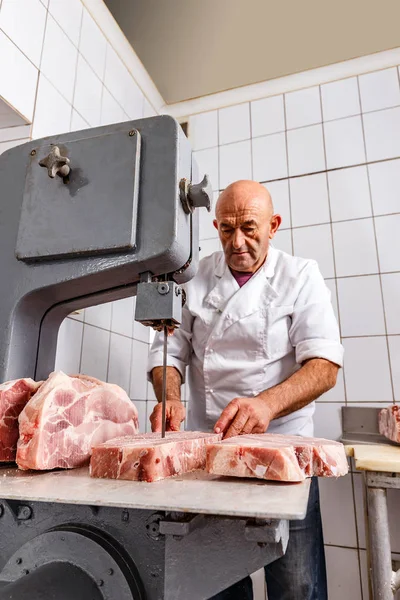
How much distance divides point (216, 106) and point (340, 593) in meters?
3.04

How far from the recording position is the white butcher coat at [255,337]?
1.76 m

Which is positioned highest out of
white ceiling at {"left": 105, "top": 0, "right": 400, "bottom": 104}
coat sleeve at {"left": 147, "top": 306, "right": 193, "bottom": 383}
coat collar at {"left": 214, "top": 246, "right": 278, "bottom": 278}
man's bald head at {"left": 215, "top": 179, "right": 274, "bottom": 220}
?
white ceiling at {"left": 105, "top": 0, "right": 400, "bottom": 104}

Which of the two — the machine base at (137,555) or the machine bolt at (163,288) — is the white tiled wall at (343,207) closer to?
the machine bolt at (163,288)

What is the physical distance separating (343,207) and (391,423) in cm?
129

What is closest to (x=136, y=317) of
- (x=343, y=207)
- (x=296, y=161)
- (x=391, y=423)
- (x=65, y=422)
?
(x=65, y=422)

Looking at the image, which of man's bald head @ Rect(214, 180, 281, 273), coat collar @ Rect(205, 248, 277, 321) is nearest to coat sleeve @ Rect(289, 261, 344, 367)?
coat collar @ Rect(205, 248, 277, 321)

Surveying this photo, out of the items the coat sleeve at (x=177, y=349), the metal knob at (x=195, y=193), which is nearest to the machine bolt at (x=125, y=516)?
the metal knob at (x=195, y=193)

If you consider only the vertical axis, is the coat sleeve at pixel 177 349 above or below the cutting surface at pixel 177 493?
above

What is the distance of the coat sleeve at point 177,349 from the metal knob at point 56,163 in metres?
1.01

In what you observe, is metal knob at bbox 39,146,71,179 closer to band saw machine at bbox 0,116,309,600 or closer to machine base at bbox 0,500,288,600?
band saw machine at bbox 0,116,309,600

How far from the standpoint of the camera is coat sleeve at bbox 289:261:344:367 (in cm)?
168

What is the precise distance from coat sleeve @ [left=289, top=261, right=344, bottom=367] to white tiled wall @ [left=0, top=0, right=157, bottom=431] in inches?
38.0

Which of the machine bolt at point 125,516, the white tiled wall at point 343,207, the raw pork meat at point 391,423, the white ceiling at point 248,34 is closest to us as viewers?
the machine bolt at point 125,516

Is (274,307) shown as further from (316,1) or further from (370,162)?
(316,1)
